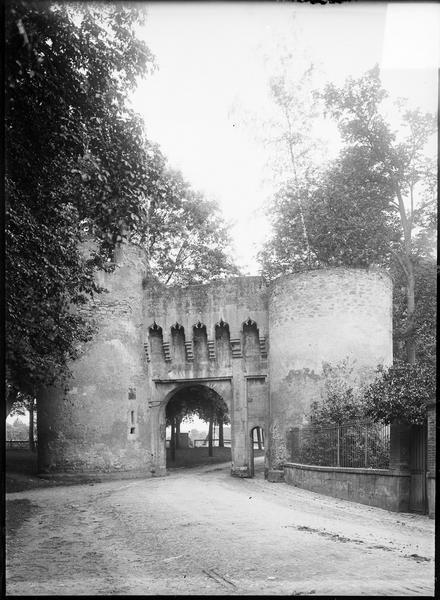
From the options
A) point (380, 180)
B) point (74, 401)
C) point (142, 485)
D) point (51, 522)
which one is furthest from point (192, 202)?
point (51, 522)

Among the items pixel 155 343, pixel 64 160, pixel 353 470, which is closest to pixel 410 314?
pixel 155 343

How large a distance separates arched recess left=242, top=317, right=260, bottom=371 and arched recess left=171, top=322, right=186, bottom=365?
100 inches

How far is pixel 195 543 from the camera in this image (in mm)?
9695

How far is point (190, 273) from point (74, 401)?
11.7m

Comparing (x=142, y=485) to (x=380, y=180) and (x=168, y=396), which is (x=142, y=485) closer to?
(x=168, y=396)

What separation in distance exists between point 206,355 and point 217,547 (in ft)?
52.3

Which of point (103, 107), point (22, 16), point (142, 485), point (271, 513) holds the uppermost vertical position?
point (103, 107)

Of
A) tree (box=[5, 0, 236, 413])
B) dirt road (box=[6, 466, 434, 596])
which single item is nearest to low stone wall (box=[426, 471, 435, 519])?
dirt road (box=[6, 466, 434, 596])

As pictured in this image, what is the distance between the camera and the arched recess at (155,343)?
2569cm

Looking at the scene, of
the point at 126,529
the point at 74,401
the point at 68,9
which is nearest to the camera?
the point at 68,9

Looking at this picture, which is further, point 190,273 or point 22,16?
point 190,273

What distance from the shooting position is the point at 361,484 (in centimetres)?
1493

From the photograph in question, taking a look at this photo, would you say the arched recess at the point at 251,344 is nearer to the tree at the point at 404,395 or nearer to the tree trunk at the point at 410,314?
the tree trunk at the point at 410,314

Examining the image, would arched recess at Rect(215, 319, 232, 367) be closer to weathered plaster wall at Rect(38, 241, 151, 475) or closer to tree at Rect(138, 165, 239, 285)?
weathered plaster wall at Rect(38, 241, 151, 475)
